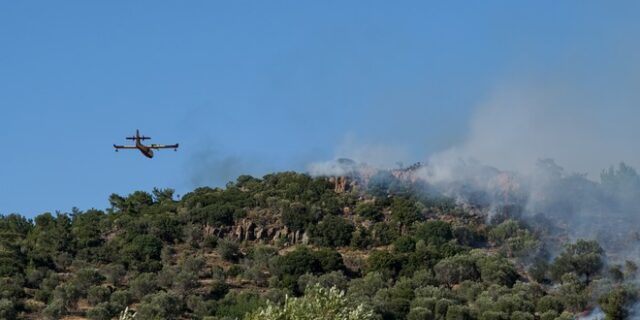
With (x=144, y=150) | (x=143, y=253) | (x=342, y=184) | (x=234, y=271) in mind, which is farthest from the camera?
(x=342, y=184)

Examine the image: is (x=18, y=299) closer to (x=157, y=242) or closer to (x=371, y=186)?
(x=157, y=242)

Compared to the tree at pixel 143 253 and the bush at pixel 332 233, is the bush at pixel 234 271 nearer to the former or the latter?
the tree at pixel 143 253

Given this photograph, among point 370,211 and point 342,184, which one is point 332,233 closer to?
point 370,211

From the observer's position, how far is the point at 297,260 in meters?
133

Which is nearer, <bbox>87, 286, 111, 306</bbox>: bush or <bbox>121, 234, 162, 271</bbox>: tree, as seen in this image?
<bbox>87, 286, 111, 306</bbox>: bush

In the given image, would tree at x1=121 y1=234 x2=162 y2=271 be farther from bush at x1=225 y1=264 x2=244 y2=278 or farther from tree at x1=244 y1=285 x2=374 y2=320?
tree at x1=244 y1=285 x2=374 y2=320

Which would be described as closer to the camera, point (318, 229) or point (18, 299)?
point (18, 299)

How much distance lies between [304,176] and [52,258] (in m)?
30.6

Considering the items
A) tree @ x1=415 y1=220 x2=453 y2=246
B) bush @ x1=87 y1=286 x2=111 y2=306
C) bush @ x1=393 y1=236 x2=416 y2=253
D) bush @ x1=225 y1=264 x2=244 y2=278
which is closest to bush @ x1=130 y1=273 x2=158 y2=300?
bush @ x1=87 y1=286 x2=111 y2=306

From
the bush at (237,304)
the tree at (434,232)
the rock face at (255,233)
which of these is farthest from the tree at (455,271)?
the rock face at (255,233)

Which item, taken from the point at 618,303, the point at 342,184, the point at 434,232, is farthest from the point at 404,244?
the point at 618,303

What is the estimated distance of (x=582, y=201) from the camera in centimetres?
15462

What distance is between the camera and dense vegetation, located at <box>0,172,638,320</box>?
394ft

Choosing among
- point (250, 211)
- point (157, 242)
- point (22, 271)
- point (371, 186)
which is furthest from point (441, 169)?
point (22, 271)
